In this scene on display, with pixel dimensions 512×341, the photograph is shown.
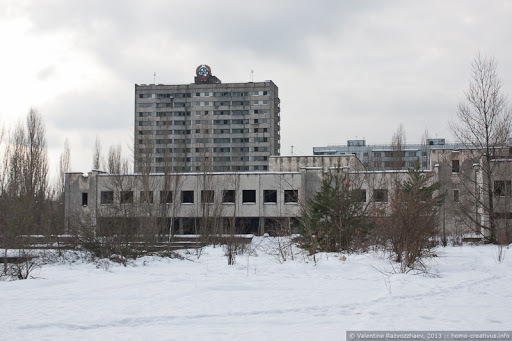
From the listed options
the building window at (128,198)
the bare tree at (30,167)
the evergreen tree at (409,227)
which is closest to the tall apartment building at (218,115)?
the bare tree at (30,167)

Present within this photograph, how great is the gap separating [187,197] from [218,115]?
5486cm

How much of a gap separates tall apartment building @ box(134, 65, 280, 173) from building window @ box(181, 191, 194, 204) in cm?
4946

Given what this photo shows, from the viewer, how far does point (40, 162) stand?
4922cm

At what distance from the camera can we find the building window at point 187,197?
48.9 metres

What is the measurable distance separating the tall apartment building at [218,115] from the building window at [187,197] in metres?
49.5

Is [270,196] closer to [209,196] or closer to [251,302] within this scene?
[209,196]

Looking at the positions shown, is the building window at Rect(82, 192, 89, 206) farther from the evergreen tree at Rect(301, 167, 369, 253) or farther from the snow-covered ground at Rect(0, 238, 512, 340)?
the evergreen tree at Rect(301, 167, 369, 253)

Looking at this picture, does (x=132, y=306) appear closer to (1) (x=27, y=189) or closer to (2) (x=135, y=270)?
(2) (x=135, y=270)

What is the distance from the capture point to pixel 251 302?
11.0 metres

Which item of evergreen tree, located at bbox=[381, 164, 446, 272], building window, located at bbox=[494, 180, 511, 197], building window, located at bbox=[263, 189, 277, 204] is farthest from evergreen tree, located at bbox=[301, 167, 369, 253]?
building window, located at bbox=[263, 189, 277, 204]

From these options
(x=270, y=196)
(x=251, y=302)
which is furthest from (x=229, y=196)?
(x=251, y=302)

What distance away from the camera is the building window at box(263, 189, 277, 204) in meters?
48.2

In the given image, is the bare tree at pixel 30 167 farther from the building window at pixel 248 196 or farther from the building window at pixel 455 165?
the building window at pixel 455 165

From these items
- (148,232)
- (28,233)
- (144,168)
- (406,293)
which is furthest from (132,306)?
(144,168)
